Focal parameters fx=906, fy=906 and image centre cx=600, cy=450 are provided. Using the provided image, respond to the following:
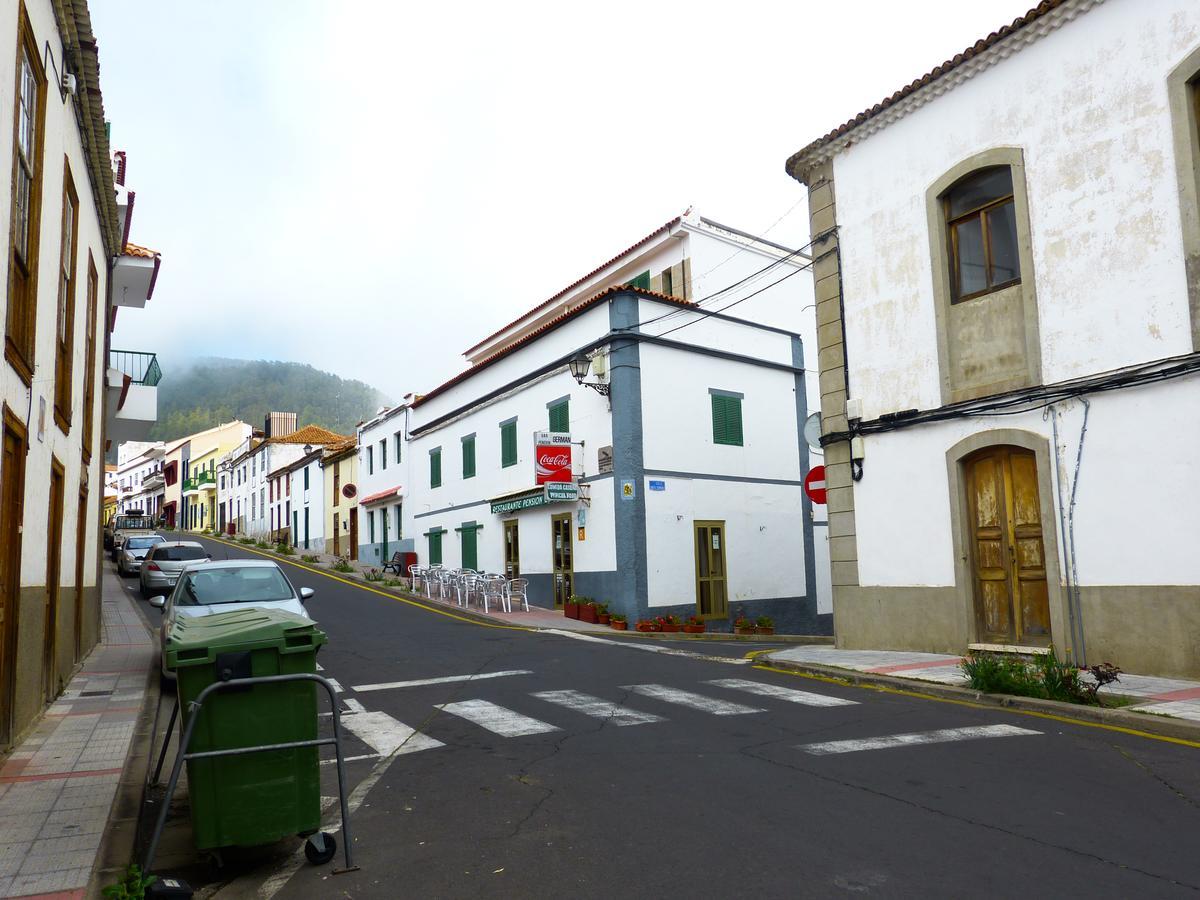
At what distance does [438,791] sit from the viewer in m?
6.01

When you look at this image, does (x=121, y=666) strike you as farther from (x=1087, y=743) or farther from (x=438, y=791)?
(x=1087, y=743)

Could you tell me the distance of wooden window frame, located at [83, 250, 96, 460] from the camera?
1270 centimetres

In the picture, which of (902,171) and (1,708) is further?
(902,171)

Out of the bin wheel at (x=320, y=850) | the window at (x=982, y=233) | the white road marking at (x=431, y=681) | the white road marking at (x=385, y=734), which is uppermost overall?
the window at (x=982, y=233)

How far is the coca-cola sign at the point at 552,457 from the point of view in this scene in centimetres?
2161

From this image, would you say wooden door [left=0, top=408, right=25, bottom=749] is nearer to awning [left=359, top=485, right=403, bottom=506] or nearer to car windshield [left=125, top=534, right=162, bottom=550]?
car windshield [left=125, top=534, right=162, bottom=550]

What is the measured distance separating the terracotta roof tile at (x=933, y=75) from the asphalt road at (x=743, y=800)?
8.47 m

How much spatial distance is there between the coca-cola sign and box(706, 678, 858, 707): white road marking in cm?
1149

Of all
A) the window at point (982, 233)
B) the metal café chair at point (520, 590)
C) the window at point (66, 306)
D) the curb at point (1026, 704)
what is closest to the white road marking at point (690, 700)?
the curb at point (1026, 704)

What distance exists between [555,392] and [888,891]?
2013 centimetres

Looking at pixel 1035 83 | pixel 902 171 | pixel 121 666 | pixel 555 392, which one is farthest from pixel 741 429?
pixel 121 666

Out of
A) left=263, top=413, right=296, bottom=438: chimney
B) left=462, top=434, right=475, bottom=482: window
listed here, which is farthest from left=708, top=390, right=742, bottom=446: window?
left=263, top=413, right=296, bottom=438: chimney

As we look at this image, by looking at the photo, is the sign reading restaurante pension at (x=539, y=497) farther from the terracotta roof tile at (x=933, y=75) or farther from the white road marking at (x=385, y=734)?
the white road marking at (x=385, y=734)

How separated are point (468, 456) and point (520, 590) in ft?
19.1
